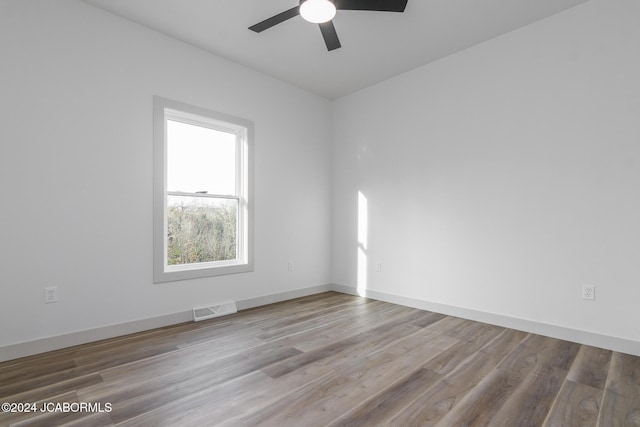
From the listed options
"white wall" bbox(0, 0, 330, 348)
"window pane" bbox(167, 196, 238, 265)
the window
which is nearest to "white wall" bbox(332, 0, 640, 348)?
the window

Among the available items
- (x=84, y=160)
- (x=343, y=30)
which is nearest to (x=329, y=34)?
(x=343, y=30)

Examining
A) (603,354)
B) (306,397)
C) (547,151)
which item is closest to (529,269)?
(603,354)

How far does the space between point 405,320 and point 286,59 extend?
10.3ft

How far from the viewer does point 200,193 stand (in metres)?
3.56

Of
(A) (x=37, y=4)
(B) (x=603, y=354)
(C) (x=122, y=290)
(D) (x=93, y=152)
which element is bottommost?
(B) (x=603, y=354)

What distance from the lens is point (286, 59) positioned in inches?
146

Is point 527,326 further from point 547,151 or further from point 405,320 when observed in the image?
point 547,151

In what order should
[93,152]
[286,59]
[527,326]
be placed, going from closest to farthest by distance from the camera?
1. [93,152]
2. [527,326]
3. [286,59]

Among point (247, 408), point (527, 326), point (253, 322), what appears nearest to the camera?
point (247, 408)

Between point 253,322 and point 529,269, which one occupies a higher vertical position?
point 529,269

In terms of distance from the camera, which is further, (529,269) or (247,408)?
(529,269)

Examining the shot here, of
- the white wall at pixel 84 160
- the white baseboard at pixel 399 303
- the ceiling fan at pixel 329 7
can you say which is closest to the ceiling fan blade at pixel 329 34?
the ceiling fan at pixel 329 7

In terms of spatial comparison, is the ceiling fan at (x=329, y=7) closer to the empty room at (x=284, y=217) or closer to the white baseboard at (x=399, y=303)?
the empty room at (x=284, y=217)

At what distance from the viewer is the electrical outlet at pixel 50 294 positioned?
8.38ft
